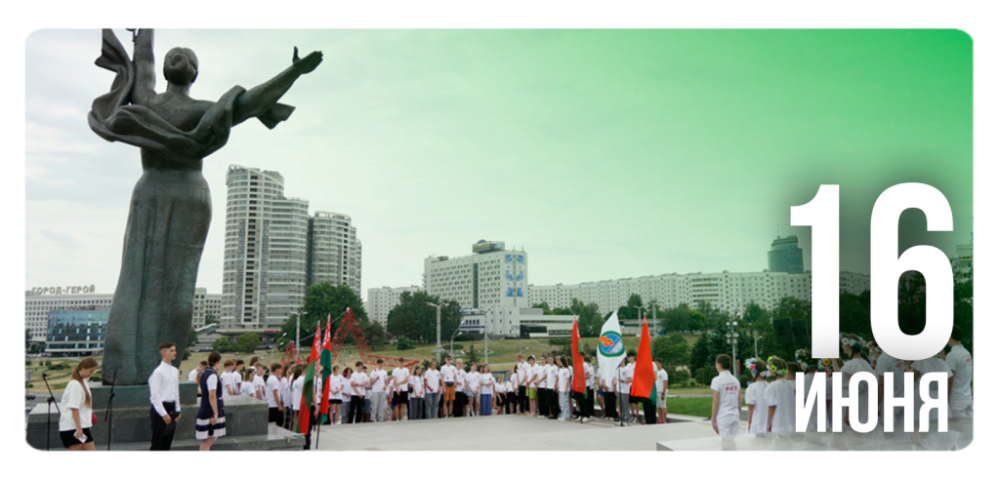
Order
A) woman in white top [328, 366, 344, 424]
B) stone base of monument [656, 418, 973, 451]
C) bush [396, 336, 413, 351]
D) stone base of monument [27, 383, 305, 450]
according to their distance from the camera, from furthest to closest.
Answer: bush [396, 336, 413, 351], woman in white top [328, 366, 344, 424], stone base of monument [656, 418, 973, 451], stone base of monument [27, 383, 305, 450]

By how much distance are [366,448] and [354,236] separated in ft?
247

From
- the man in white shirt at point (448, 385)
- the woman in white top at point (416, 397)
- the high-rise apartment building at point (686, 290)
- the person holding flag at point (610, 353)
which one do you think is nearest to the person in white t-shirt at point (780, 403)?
the person holding flag at point (610, 353)

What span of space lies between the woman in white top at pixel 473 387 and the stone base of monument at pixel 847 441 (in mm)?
6667

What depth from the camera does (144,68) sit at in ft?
29.6

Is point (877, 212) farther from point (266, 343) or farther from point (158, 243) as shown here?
point (266, 343)

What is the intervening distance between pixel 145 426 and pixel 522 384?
27.8 feet

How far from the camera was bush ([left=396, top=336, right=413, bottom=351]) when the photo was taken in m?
73.4

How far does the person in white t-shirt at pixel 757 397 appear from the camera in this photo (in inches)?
333

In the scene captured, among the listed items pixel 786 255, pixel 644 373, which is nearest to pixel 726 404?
pixel 644 373

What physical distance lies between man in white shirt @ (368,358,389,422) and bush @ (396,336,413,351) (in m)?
60.6

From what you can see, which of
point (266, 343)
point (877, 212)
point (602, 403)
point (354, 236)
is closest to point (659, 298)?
point (354, 236)

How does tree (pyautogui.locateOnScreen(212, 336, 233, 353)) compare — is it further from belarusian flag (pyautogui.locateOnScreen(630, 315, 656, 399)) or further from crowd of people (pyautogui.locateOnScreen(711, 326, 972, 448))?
crowd of people (pyautogui.locateOnScreen(711, 326, 972, 448))

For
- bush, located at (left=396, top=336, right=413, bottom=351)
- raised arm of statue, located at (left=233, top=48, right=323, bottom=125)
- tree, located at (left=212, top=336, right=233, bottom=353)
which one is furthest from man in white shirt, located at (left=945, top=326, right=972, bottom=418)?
bush, located at (left=396, top=336, right=413, bottom=351)

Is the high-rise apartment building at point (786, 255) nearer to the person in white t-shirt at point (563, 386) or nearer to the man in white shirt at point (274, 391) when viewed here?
the person in white t-shirt at point (563, 386)
